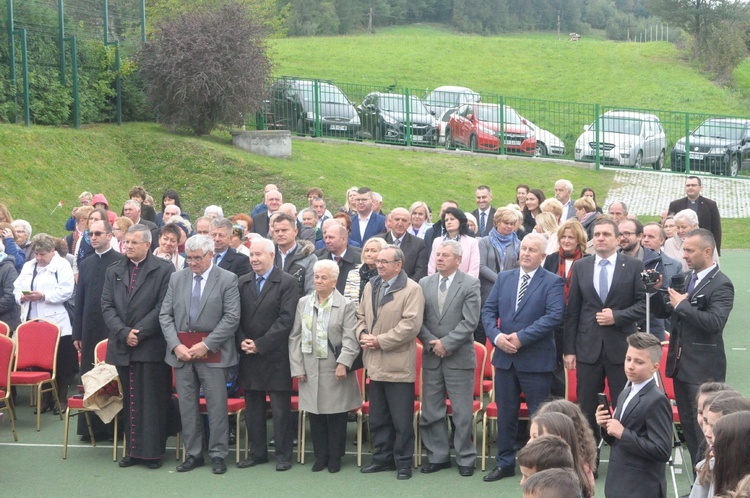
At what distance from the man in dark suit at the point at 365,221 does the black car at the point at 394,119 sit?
1346cm

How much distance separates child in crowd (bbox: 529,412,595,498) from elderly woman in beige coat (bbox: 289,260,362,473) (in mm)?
3463

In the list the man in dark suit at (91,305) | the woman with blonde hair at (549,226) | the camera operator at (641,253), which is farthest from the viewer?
the woman with blonde hair at (549,226)

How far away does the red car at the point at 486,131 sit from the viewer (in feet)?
83.2

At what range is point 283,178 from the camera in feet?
66.1

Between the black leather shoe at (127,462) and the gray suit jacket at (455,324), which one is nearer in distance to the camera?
the gray suit jacket at (455,324)

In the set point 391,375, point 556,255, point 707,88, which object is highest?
point 707,88

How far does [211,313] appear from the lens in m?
8.21

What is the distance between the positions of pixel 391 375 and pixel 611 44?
4965 cm

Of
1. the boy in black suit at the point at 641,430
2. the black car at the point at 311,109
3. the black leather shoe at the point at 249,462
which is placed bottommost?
the black leather shoe at the point at 249,462

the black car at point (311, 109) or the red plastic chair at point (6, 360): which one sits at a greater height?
the black car at point (311, 109)

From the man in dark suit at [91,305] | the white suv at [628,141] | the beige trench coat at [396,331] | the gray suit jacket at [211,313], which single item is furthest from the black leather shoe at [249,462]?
the white suv at [628,141]

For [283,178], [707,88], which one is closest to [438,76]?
[707,88]

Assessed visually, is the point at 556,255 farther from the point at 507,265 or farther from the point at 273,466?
the point at 273,466

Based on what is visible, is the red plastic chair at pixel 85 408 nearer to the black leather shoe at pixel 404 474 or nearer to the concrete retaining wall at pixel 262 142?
the black leather shoe at pixel 404 474
